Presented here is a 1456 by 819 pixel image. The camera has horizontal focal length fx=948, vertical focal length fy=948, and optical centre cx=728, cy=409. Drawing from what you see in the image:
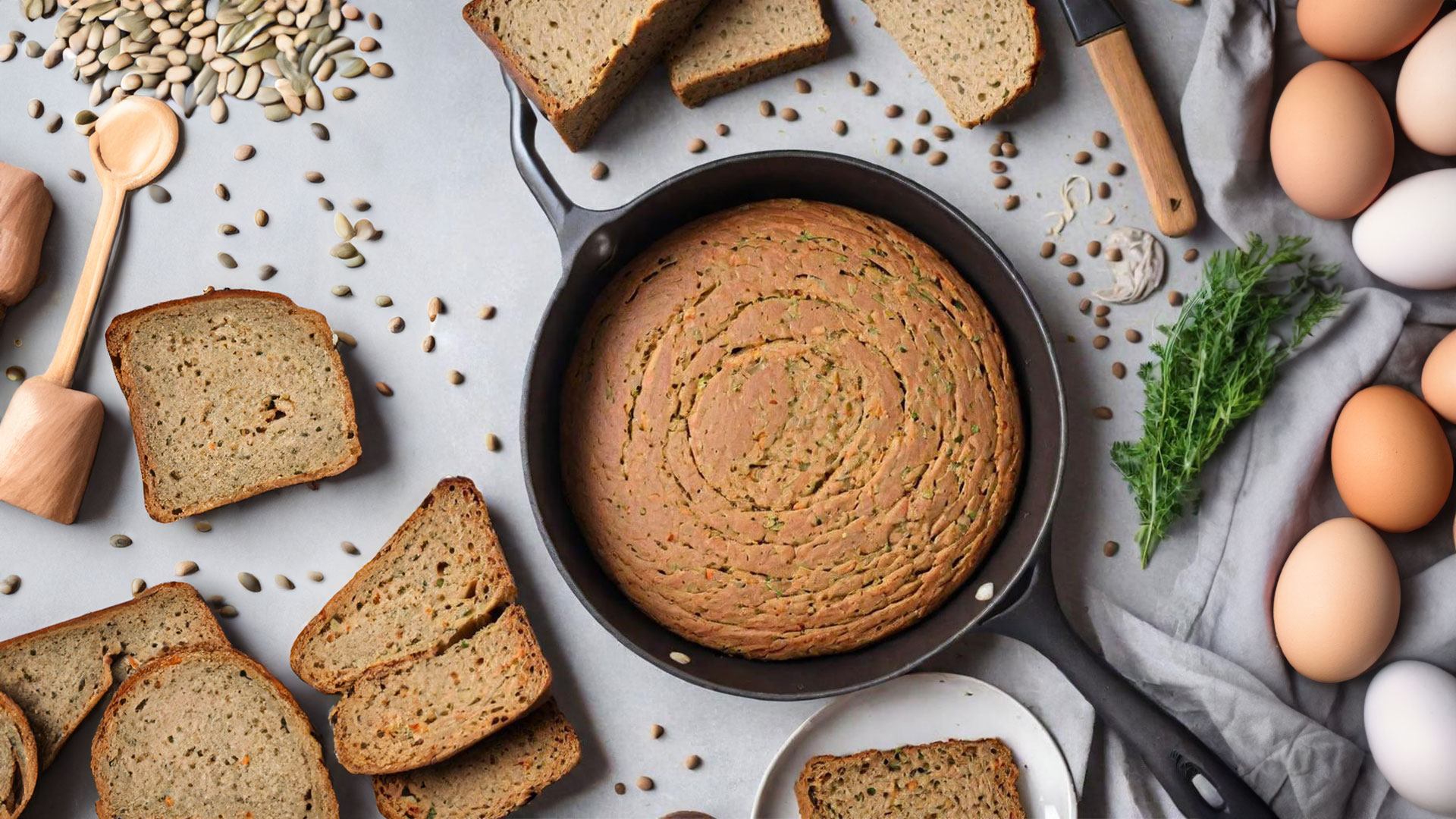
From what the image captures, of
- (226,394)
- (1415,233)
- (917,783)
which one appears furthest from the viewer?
(226,394)

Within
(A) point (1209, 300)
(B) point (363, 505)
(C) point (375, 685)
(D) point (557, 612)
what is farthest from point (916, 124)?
(C) point (375, 685)

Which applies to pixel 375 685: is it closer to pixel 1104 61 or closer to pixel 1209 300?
pixel 1209 300

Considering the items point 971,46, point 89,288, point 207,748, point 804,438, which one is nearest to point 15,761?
point 207,748

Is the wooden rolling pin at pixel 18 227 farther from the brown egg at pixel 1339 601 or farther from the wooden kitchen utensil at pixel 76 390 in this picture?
the brown egg at pixel 1339 601

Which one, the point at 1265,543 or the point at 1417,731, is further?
the point at 1265,543

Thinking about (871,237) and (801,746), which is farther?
(801,746)

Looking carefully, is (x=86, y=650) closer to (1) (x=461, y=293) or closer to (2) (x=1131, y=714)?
(1) (x=461, y=293)

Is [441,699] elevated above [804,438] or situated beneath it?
situated beneath

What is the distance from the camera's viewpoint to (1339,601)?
5.56 ft

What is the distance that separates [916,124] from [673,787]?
146 centimetres

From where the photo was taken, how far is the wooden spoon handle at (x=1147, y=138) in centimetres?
187

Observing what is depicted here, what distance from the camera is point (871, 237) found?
1.75 metres

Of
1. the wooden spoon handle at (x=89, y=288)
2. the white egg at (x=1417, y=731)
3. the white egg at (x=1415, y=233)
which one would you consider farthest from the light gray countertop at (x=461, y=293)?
the white egg at (x=1417, y=731)

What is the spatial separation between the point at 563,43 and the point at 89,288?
1.15 metres
